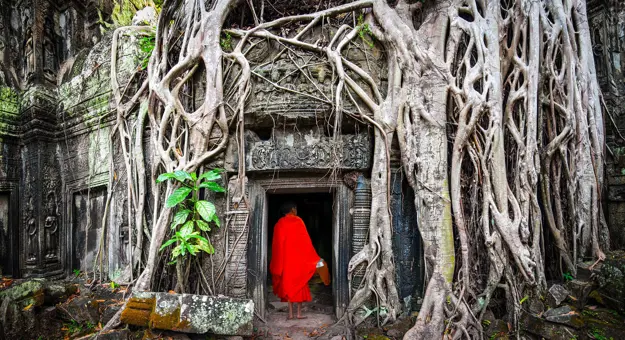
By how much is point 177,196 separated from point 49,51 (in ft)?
14.0

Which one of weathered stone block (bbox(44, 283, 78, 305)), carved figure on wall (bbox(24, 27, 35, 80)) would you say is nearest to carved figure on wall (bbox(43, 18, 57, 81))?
carved figure on wall (bbox(24, 27, 35, 80))

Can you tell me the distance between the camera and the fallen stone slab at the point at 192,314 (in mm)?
2621

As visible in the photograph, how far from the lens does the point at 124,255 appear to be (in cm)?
405

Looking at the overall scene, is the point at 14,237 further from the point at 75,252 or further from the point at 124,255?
the point at 124,255

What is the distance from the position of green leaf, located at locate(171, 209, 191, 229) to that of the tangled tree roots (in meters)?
0.17

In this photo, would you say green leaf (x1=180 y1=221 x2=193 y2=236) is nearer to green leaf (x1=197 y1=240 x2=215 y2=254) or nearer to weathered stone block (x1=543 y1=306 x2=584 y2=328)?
green leaf (x1=197 y1=240 x2=215 y2=254)

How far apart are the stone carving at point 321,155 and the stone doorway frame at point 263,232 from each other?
7.8 inches

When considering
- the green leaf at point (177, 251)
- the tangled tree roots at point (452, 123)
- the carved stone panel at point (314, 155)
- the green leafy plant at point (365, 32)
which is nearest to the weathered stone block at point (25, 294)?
the tangled tree roots at point (452, 123)

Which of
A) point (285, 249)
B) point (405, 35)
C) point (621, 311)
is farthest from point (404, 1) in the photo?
point (621, 311)

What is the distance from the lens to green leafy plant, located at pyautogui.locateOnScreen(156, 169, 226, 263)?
304 cm

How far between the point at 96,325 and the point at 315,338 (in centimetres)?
220

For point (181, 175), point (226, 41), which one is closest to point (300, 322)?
point (181, 175)

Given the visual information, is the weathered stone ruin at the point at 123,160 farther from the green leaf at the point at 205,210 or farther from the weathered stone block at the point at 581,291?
the green leaf at the point at 205,210

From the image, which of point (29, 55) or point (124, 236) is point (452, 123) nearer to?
point (124, 236)
